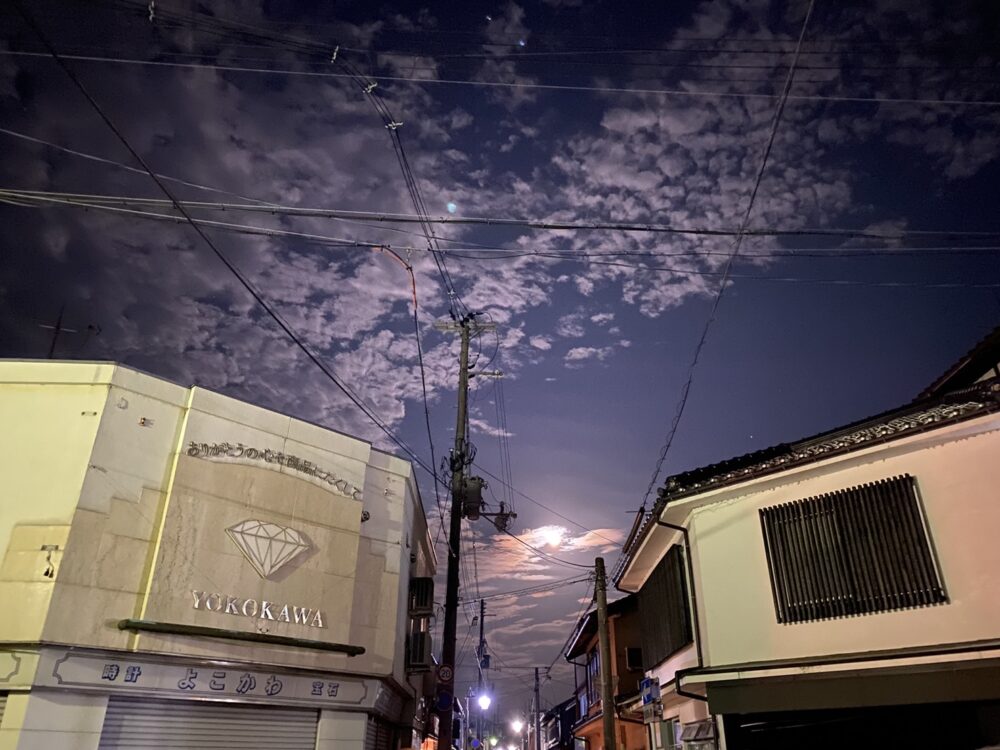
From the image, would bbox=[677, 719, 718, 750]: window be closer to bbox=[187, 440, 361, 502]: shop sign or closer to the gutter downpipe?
the gutter downpipe

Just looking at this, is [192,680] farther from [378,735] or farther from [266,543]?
[378,735]

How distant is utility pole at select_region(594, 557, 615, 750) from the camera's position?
18359 millimetres

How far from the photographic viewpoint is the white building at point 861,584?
1079 centimetres

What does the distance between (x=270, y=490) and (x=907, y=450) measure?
1355 cm

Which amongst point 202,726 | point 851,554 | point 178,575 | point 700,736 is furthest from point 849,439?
point 202,726

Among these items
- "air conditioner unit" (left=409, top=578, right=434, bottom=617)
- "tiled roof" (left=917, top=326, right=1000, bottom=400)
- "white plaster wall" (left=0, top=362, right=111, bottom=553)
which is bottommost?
"air conditioner unit" (left=409, top=578, right=434, bottom=617)

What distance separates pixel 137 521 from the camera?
12.9 meters

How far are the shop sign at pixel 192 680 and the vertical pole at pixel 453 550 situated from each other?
262 centimetres

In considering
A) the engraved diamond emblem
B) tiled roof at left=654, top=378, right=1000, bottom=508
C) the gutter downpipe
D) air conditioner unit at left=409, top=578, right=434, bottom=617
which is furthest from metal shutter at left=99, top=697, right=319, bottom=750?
tiled roof at left=654, top=378, right=1000, bottom=508

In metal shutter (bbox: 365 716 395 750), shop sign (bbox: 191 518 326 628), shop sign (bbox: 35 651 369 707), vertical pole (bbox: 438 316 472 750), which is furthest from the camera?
vertical pole (bbox: 438 316 472 750)

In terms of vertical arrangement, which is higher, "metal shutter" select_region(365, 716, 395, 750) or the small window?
the small window

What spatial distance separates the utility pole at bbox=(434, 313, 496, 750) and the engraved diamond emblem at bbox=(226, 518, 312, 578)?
14.3 feet

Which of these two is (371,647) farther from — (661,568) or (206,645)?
(661,568)

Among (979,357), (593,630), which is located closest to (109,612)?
(979,357)
